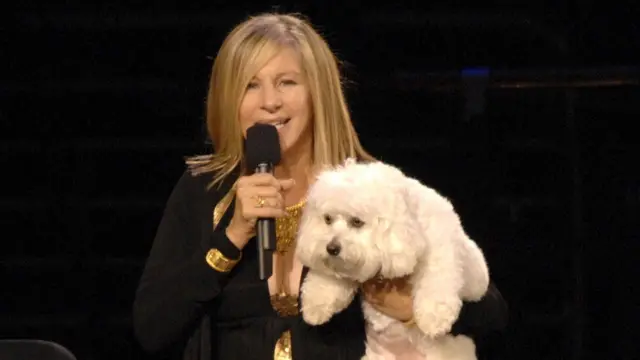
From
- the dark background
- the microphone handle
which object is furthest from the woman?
the dark background

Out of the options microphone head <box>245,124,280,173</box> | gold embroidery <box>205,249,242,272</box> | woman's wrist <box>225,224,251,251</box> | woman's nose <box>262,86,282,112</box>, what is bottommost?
gold embroidery <box>205,249,242,272</box>

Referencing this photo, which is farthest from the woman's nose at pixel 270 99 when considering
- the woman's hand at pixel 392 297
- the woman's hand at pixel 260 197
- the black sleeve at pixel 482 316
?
the black sleeve at pixel 482 316

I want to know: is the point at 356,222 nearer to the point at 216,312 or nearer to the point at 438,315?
the point at 438,315

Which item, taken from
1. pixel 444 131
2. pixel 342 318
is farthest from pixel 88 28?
pixel 342 318

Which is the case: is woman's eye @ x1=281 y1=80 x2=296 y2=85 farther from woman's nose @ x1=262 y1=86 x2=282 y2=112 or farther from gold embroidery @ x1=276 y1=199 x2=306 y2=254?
gold embroidery @ x1=276 y1=199 x2=306 y2=254

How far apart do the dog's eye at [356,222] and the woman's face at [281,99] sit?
23 centimetres

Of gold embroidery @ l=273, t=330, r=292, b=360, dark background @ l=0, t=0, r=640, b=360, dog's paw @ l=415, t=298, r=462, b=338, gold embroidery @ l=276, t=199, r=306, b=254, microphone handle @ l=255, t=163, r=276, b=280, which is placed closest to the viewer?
microphone handle @ l=255, t=163, r=276, b=280

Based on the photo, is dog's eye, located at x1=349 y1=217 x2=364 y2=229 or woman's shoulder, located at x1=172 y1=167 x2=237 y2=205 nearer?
dog's eye, located at x1=349 y1=217 x2=364 y2=229

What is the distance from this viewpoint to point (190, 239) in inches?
72.5

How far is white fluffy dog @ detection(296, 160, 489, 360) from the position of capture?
164 centimetres

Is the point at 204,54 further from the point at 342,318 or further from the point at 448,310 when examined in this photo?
the point at 448,310

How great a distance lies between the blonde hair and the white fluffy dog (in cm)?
14

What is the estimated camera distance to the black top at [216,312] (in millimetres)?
1731

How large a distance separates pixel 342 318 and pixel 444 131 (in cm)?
92
